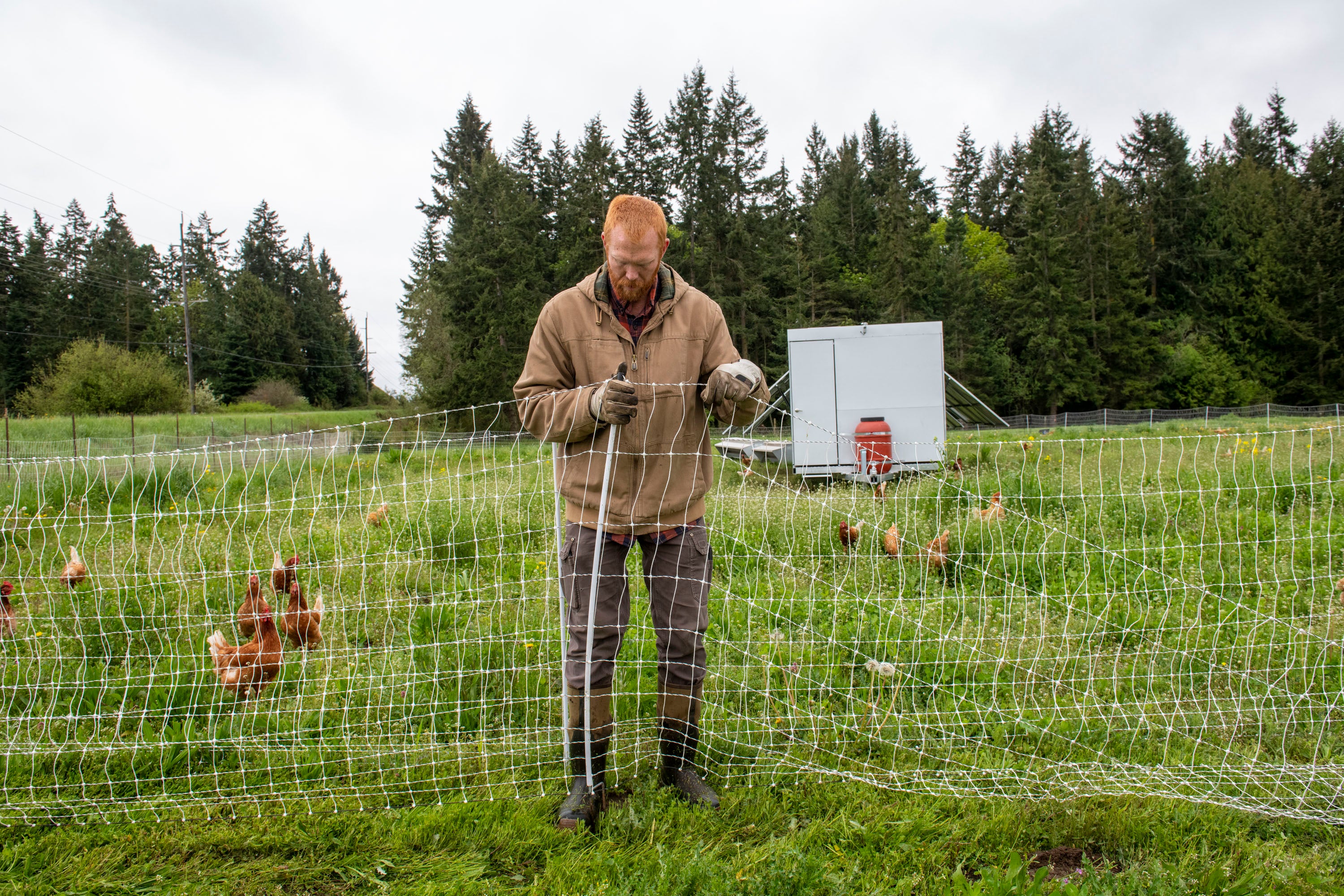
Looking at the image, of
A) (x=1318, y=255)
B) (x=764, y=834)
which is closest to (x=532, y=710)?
(x=764, y=834)

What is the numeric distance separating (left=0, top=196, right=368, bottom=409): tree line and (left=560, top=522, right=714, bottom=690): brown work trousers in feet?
128

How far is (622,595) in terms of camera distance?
227 cm

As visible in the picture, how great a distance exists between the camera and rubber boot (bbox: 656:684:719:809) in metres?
2.33

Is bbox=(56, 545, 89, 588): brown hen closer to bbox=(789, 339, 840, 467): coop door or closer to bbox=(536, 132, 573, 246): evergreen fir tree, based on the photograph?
bbox=(789, 339, 840, 467): coop door

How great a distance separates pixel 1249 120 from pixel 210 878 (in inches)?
2112

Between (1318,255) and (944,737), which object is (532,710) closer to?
(944,737)

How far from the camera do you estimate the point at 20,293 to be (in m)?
39.1

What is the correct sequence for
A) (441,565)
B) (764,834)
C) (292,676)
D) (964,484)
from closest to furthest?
(764,834), (292,676), (441,565), (964,484)

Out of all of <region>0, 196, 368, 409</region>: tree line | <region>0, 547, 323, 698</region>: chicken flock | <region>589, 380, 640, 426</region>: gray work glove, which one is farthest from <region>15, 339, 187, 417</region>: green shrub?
<region>589, 380, 640, 426</region>: gray work glove

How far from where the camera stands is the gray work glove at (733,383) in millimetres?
2100

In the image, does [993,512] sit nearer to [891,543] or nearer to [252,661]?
[891,543]

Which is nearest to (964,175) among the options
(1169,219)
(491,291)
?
(1169,219)

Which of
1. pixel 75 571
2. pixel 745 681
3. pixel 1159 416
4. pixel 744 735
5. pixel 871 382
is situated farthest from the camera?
pixel 1159 416

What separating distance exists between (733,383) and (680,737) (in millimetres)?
1127
